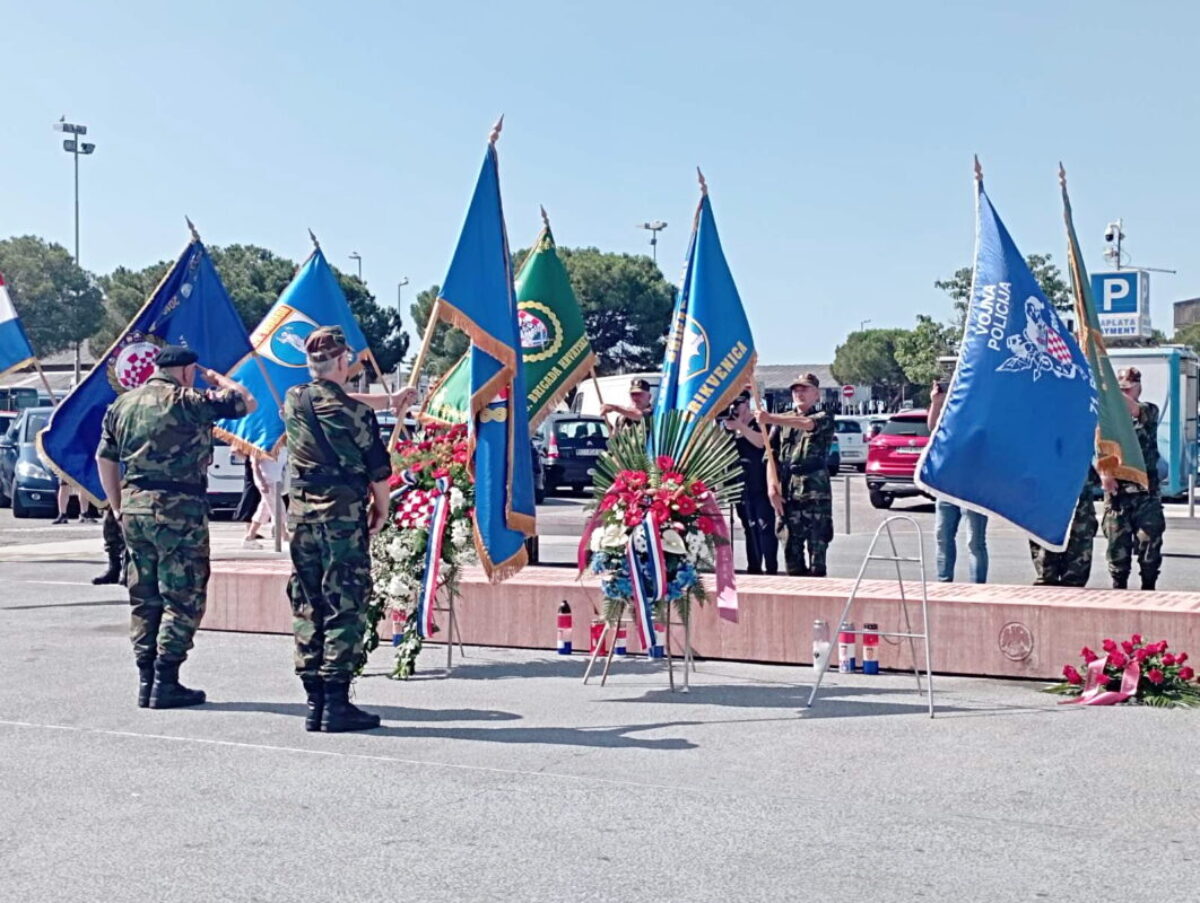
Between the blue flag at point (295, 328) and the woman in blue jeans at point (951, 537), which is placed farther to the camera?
the blue flag at point (295, 328)

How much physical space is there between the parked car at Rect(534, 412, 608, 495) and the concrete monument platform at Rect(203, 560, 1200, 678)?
65.1ft

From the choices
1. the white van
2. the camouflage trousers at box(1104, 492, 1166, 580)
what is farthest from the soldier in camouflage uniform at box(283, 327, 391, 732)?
the white van

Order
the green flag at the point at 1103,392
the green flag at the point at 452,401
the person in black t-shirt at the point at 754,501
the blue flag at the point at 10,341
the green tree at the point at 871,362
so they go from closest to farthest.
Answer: the green flag at the point at 1103,392 → the green flag at the point at 452,401 → the person in black t-shirt at the point at 754,501 → the blue flag at the point at 10,341 → the green tree at the point at 871,362

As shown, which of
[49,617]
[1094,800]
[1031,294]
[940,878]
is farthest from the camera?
[49,617]

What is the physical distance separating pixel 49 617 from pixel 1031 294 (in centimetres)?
809

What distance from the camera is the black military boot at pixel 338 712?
7.88 meters

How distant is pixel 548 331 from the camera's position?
513 inches

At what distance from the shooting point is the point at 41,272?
189 ft

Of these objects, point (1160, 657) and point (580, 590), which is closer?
point (1160, 657)

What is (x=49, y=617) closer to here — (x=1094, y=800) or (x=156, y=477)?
(x=156, y=477)

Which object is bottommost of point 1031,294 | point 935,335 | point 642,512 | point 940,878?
point 940,878

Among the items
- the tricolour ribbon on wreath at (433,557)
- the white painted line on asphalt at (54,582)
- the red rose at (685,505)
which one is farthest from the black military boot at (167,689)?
the white painted line on asphalt at (54,582)

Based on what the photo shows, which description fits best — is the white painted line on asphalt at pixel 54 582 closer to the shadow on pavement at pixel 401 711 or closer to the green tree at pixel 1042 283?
the shadow on pavement at pixel 401 711

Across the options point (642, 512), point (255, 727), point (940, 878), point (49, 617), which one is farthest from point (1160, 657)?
point (49, 617)
